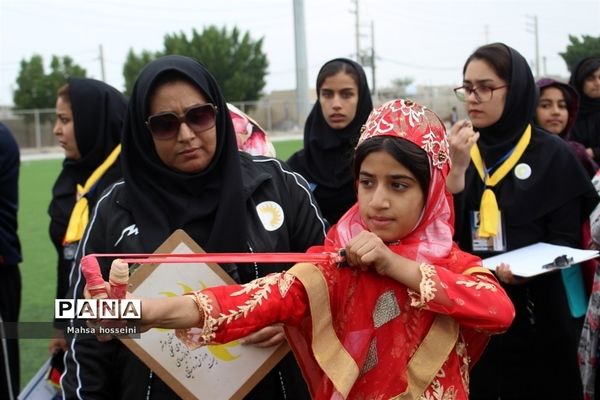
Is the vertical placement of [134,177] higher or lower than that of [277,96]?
lower

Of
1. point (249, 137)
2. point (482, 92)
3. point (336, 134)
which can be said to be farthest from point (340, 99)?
point (482, 92)

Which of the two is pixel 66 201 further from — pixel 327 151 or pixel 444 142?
pixel 444 142

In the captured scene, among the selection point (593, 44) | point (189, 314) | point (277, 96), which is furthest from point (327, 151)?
point (277, 96)

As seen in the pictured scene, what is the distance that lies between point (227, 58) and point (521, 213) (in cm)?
4546

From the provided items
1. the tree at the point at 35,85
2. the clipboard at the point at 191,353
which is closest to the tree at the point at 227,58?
the tree at the point at 35,85

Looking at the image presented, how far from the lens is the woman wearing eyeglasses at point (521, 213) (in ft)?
10.2

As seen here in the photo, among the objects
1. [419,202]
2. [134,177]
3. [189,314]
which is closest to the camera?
[189,314]

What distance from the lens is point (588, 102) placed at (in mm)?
5508

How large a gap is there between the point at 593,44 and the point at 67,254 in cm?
725

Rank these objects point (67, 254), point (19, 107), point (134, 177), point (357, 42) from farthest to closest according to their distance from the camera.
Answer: point (357, 42)
point (19, 107)
point (67, 254)
point (134, 177)

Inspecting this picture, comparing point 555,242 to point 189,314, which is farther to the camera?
point 555,242

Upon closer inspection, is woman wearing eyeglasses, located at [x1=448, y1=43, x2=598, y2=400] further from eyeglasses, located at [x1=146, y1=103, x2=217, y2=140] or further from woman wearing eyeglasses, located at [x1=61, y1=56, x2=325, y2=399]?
eyeglasses, located at [x1=146, y1=103, x2=217, y2=140]

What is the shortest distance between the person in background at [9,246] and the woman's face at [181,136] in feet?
7.21

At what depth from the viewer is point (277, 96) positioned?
5234cm
